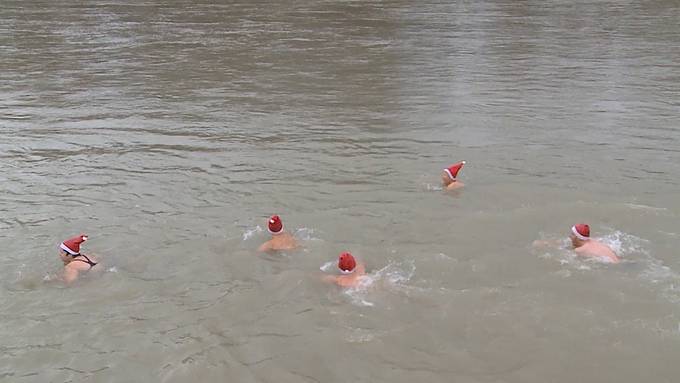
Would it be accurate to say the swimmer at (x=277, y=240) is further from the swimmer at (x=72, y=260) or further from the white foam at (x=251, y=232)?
the swimmer at (x=72, y=260)

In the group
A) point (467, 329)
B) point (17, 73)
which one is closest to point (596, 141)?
point (467, 329)

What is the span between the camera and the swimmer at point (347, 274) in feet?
27.4

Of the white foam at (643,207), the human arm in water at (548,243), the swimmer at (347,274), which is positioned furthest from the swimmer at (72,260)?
the white foam at (643,207)

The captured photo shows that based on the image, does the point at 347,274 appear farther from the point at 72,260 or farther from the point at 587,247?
the point at 72,260

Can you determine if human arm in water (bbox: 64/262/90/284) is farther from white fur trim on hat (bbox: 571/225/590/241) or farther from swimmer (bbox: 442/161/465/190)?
white fur trim on hat (bbox: 571/225/590/241)

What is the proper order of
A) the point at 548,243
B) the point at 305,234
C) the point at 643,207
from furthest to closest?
the point at 643,207 < the point at 305,234 < the point at 548,243

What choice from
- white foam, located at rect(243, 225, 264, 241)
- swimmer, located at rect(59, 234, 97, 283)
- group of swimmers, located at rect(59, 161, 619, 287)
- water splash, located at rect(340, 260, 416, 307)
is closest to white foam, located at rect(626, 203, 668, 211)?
group of swimmers, located at rect(59, 161, 619, 287)

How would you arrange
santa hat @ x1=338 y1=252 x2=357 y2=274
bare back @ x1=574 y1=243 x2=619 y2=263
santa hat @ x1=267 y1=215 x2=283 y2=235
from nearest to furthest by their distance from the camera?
santa hat @ x1=338 y1=252 x2=357 y2=274
bare back @ x1=574 y1=243 x2=619 y2=263
santa hat @ x1=267 y1=215 x2=283 y2=235

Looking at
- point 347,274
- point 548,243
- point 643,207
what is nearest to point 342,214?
point 347,274

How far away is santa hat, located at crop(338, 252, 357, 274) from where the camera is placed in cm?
834

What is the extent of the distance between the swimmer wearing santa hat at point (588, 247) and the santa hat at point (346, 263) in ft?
9.47

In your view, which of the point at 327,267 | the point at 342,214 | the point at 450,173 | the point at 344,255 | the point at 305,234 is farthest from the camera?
the point at 450,173

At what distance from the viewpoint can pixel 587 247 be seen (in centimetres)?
882

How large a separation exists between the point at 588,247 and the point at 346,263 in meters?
3.11
